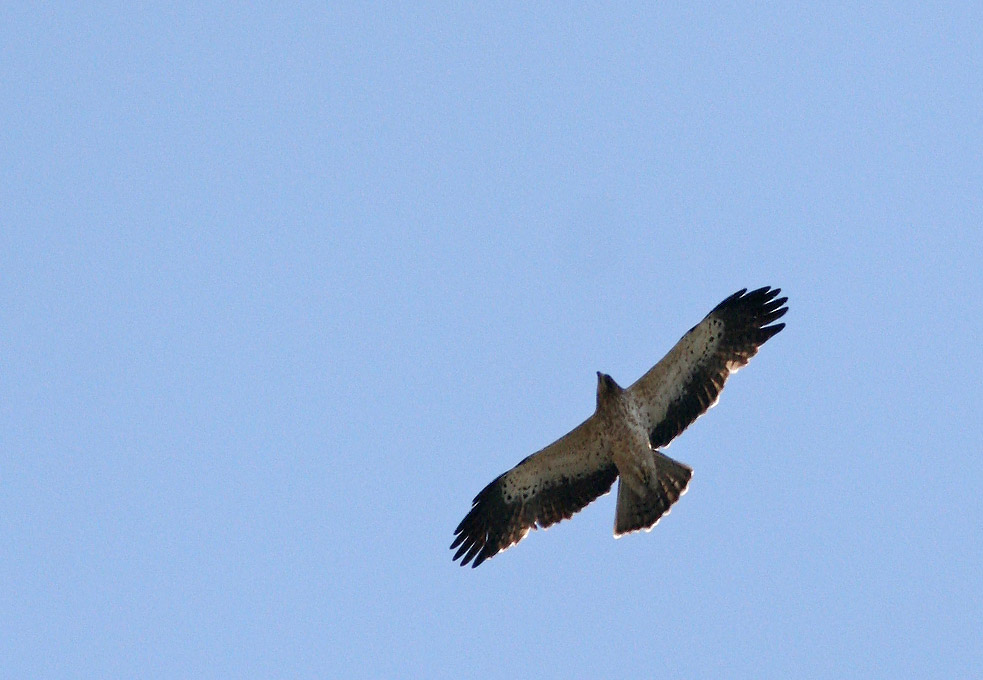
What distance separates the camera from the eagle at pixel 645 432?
11867 millimetres

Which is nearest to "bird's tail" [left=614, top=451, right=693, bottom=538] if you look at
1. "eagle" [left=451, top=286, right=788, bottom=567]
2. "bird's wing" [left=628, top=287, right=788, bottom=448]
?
"eagle" [left=451, top=286, right=788, bottom=567]

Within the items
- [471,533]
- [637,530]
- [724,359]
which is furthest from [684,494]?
[471,533]

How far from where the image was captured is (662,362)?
11930 mm

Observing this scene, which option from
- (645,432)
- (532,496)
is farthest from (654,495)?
(532,496)

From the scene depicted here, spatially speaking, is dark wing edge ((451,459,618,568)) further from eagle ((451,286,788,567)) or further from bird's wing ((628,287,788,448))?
bird's wing ((628,287,788,448))

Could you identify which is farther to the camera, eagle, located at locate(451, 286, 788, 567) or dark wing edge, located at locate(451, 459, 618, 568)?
dark wing edge, located at locate(451, 459, 618, 568)

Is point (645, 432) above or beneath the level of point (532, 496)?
beneath

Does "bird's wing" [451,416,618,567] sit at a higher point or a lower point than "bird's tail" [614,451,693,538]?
higher

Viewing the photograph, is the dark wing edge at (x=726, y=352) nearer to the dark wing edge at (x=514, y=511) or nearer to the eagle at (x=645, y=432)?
the eagle at (x=645, y=432)

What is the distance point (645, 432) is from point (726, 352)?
1.14 metres

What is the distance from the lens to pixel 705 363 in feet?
39.5

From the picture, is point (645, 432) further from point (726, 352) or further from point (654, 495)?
point (726, 352)

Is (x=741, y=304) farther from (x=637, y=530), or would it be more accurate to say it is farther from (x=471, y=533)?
(x=471, y=533)

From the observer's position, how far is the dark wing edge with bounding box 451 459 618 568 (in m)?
12.3
